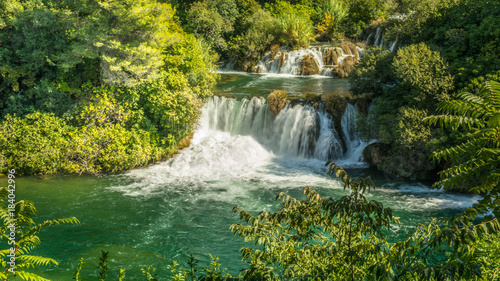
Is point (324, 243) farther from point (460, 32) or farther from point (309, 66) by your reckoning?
point (309, 66)

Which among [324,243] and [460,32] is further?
[460,32]

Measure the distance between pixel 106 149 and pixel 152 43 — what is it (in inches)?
206

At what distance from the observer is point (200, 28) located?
3116 cm

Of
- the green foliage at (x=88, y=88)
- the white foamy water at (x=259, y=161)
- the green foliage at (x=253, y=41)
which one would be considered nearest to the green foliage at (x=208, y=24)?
the green foliage at (x=253, y=41)

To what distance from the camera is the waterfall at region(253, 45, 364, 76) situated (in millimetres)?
26922

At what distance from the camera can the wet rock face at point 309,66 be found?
87.8ft

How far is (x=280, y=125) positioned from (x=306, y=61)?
35.8 ft

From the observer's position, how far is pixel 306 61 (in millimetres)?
27109

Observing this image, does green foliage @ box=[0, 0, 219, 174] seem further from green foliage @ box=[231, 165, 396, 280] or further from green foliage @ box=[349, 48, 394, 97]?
green foliage @ box=[231, 165, 396, 280]

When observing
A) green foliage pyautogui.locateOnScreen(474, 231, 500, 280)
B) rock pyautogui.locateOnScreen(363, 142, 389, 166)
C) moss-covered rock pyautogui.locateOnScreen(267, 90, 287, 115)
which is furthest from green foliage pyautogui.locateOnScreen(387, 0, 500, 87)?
green foliage pyautogui.locateOnScreen(474, 231, 500, 280)

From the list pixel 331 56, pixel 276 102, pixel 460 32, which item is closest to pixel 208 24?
pixel 331 56

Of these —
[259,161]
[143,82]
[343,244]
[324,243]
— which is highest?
[143,82]

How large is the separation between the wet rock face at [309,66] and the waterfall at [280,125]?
31.4ft

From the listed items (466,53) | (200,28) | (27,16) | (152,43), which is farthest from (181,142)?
(200,28)
